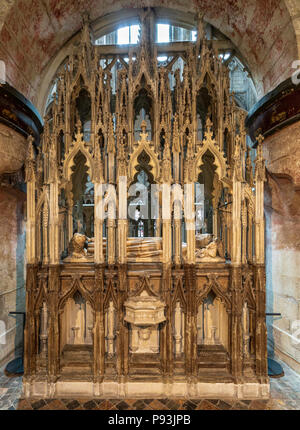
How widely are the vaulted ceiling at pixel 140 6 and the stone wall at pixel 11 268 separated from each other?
268 cm

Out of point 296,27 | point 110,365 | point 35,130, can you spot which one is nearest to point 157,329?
point 110,365

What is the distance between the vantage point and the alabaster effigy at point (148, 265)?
444 centimetres

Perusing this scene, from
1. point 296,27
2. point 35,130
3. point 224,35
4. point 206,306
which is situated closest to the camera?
point 296,27

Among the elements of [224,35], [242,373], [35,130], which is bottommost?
[242,373]

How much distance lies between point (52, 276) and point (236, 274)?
331 centimetres

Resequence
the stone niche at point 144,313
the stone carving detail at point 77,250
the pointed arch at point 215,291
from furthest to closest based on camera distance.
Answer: the stone carving detail at point 77,250, the pointed arch at point 215,291, the stone niche at point 144,313

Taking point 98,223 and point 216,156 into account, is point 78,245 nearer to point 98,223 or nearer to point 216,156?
point 98,223

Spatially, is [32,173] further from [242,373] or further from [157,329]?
[242,373]

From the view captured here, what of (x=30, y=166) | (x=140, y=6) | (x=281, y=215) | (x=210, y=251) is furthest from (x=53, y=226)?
(x=140, y=6)

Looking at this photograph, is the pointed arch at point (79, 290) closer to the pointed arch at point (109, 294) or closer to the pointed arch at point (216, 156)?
the pointed arch at point (109, 294)

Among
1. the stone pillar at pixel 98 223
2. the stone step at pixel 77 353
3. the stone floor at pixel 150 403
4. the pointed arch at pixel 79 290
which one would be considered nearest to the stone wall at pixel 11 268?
the stone floor at pixel 150 403

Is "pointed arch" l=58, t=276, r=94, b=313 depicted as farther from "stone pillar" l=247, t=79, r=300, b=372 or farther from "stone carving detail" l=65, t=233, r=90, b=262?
"stone pillar" l=247, t=79, r=300, b=372

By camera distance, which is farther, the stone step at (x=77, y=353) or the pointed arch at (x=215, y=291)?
the stone step at (x=77, y=353)

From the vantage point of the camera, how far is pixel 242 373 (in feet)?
14.6
